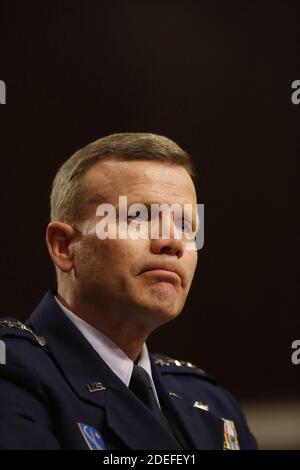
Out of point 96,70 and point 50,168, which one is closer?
point 50,168

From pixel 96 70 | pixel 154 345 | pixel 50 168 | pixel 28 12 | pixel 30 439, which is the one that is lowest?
pixel 154 345

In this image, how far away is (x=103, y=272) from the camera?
1.27m

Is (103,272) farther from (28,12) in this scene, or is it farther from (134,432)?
(28,12)

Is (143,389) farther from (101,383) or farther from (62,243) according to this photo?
(62,243)

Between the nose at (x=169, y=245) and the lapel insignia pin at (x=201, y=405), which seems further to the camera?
the lapel insignia pin at (x=201, y=405)

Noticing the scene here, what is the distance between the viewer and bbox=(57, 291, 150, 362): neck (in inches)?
51.1

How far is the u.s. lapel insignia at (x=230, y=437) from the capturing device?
55.0 inches

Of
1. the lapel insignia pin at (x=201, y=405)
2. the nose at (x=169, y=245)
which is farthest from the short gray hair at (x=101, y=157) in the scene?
the lapel insignia pin at (x=201, y=405)

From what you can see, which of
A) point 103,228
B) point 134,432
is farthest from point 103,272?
point 134,432

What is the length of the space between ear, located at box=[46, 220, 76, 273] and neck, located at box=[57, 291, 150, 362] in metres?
0.07

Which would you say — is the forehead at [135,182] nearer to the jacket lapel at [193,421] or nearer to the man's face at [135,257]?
the man's face at [135,257]

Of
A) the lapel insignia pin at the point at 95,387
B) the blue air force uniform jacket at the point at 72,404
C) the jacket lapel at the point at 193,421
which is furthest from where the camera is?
the jacket lapel at the point at 193,421
